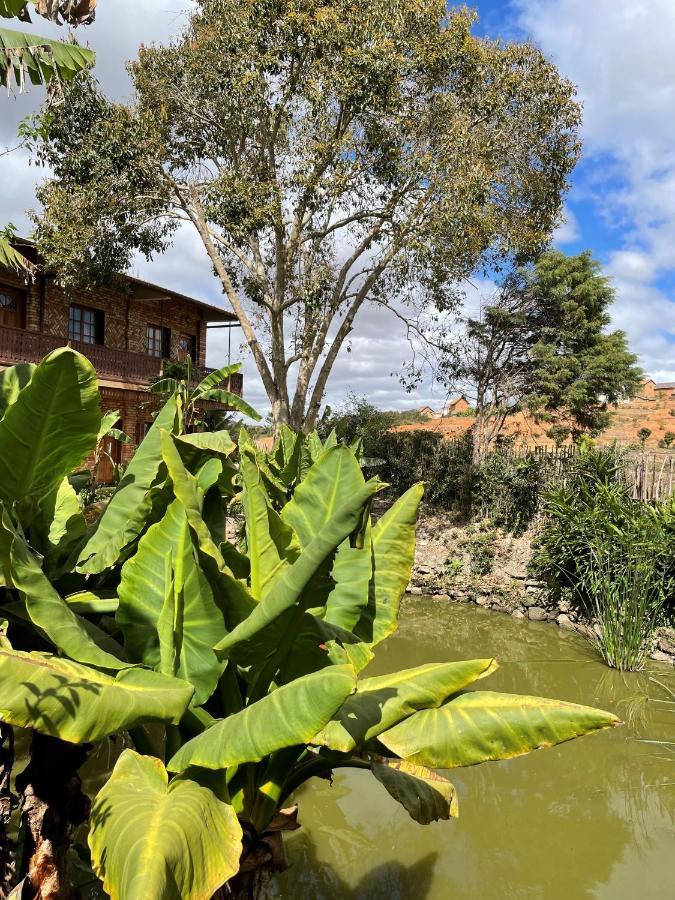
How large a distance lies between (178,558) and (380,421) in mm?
16575

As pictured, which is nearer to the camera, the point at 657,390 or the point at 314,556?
the point at 314,556

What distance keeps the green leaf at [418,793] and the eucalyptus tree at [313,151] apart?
10.4m

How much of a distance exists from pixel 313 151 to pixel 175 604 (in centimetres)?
1122

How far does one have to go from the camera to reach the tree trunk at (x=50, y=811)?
2041 millimetres

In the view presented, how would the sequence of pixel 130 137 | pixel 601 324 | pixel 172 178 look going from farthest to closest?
pixel 601 324 → pixel 172 178 → pixel 130 137

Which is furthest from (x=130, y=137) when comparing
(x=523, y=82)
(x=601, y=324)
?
(x=601, y=324)

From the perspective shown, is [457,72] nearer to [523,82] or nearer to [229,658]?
[523,82]

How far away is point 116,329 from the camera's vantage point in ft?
61.6

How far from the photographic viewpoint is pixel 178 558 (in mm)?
2121

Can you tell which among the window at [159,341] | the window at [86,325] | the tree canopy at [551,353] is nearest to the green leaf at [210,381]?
the tree canopy at [551,353]

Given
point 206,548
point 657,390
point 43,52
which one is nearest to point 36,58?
point 43,52

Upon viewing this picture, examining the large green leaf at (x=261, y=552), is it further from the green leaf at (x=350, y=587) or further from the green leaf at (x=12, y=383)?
the green leaf at (x=12, y=383)

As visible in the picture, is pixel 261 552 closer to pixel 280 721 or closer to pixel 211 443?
pixel 211 443

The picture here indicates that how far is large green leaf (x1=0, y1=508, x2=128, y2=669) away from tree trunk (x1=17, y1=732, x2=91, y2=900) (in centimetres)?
53
